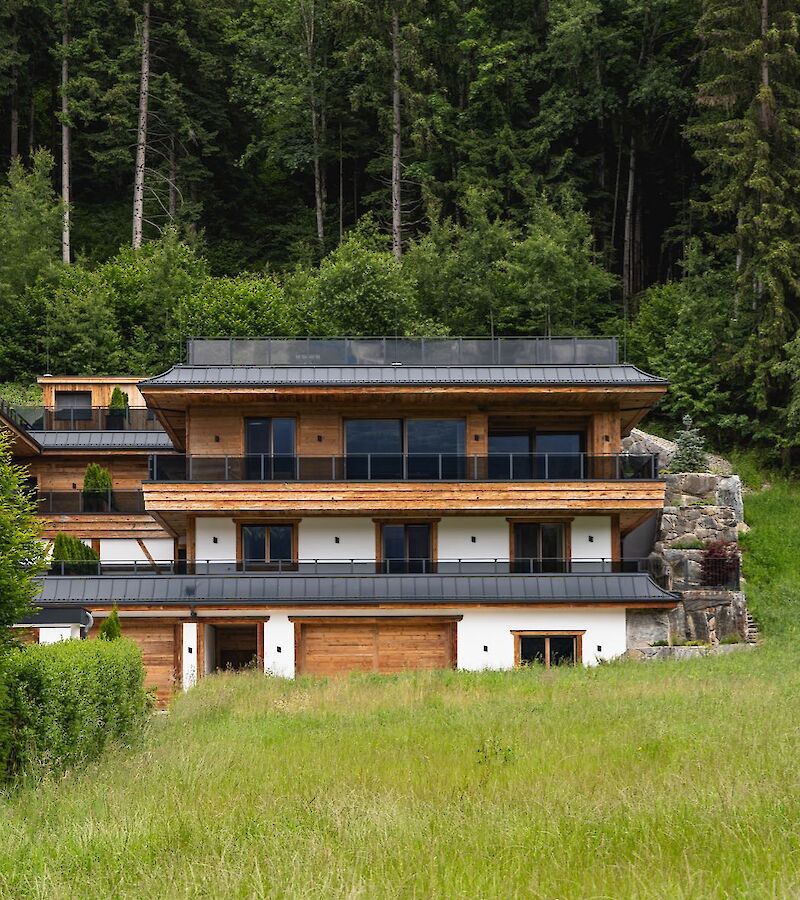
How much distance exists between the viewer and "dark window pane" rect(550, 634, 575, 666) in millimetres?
32312

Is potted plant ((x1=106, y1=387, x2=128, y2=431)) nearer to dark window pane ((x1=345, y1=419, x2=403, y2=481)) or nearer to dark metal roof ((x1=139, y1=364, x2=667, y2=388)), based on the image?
dark metal roof ((x1=139, y1=364, x2=667, y2=388))

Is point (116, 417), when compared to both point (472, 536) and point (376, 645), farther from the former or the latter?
point (376, 645)

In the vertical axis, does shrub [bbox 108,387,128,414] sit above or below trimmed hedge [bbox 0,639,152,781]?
above

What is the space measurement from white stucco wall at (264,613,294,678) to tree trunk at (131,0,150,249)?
102 feet

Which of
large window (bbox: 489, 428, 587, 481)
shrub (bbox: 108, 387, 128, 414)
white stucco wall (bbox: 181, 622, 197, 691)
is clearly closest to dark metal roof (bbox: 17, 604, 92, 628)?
white stucco wall (bbox: 181, 622, 197, 691)

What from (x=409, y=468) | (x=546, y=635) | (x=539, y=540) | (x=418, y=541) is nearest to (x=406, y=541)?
(x=418, y=541)

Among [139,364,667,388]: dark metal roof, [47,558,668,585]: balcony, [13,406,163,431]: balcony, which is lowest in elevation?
[47,558,668,585]: balcony

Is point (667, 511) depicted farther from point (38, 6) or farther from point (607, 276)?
point (38, 6)

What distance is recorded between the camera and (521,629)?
106 ft

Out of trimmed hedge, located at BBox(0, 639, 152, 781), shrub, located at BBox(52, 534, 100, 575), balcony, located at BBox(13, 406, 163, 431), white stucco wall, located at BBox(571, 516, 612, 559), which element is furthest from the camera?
balcony, located at BBox(13, 406, 163, 431)

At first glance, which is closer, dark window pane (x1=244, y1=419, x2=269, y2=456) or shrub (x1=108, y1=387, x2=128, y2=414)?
dark window pane (x1=244, y1=419, x2=269, y2=456)

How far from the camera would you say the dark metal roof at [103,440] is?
135 feet

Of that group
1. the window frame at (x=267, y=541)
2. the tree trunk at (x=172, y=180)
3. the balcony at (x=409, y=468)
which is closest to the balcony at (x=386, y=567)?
the window frame at (x=267, y=541)

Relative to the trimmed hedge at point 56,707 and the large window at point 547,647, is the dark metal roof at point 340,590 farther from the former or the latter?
the trimmed hedge at point 56,707
